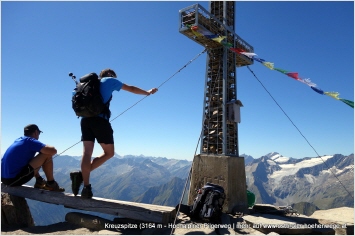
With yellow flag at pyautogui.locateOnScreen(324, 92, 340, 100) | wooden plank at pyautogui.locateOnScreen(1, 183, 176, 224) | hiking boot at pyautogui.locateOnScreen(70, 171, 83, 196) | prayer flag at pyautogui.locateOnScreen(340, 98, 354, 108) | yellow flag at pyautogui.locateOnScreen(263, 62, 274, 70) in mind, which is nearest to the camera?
wooden plank at pyautogui.locateOnScreen(1, 183, 176, 224)

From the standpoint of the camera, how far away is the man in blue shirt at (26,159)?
20.4 ft

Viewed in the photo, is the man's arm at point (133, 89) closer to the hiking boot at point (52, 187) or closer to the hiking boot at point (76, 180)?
the hiking boot at point (76, 180)

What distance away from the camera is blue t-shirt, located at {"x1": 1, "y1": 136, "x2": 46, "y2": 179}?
621 cm

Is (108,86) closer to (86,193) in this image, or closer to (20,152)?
(86,193)

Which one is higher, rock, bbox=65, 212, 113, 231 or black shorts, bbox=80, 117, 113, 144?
black shorts, bbox=80, 117, 113, 144

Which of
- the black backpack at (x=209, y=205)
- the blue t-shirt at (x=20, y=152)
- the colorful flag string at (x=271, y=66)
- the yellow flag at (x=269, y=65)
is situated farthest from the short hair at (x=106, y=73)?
the yellow flag at (x=269, y=65)

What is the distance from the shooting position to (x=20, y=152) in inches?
244

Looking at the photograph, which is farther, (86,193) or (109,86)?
(86,193)

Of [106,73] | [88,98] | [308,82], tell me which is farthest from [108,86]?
[308,82]

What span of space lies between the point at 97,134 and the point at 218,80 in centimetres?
638

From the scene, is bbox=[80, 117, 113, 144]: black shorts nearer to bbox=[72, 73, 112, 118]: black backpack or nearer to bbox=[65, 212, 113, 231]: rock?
bbox=[72, 73, 112, 118]: black backpack

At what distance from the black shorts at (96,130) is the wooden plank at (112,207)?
143 centimetres

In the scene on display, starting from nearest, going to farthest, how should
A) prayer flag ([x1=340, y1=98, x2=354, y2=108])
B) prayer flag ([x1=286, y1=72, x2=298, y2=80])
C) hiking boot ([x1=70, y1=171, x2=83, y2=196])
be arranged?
1. hiking boot ([x1=70, y1=171, x2=83, y2=196])
2. prayer flag ([x1=340, y1=98, x2=354, y2=108])
3. prayer flag ([x1=286, y1=72, x2=298, y2=80])

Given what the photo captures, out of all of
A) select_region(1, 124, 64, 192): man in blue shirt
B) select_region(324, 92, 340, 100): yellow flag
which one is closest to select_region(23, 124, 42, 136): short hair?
select_region(1, 124, 64, 192): man in blue shirt
